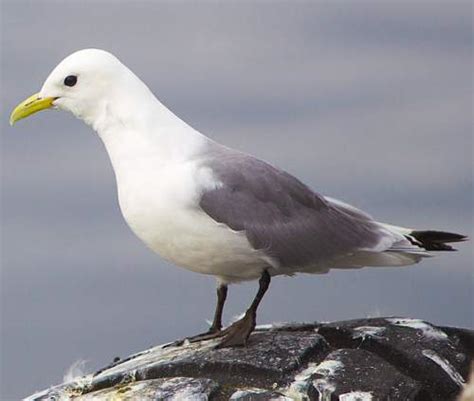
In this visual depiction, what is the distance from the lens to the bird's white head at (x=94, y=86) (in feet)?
24.7

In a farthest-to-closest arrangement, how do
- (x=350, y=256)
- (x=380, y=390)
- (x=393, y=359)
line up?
(x=350, y=256), (x=393, y=359), (x=380, y=390)

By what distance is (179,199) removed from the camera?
23.3 feet

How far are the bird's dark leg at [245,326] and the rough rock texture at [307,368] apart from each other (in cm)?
6

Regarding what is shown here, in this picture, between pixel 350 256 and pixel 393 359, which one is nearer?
pixel 393 359

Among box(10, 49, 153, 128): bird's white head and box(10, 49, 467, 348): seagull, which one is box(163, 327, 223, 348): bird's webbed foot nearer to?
box(10, 49, 467, 348): seagull

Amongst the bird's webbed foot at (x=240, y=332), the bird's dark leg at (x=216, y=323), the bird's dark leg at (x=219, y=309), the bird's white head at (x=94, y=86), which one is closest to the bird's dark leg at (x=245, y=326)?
the bird's webbed foot at (x=240, y=332)

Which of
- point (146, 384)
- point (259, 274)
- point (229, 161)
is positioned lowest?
point (146, 384)

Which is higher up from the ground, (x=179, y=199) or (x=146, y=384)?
(x=179, y=199)

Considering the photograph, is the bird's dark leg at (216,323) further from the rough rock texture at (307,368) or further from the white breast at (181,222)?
the white breast at (181,222)

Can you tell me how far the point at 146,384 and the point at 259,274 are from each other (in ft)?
2.91

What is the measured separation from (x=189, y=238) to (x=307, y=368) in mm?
882

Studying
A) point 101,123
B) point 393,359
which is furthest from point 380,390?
point 101,123

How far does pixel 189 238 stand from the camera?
7.12 m

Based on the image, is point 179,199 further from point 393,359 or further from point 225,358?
point 393,359
